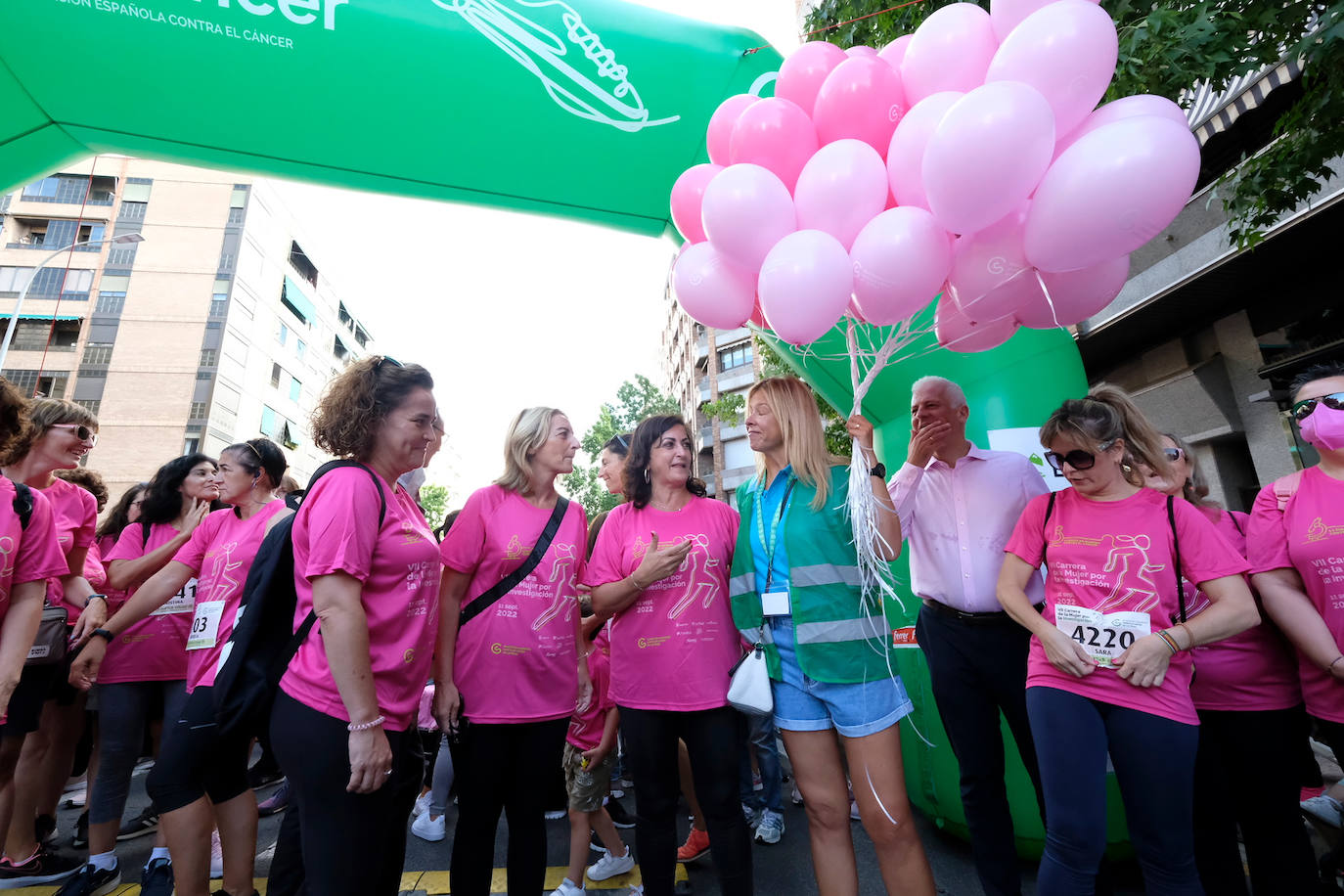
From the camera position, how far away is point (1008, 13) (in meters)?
2.12

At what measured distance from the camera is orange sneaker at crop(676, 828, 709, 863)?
10.6 ft

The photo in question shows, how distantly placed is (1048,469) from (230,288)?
42.3 meters

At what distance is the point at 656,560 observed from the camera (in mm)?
2299

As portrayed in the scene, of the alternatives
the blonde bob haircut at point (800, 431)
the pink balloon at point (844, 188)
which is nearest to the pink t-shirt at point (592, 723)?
the blonde bob haircut at point (800, 431)

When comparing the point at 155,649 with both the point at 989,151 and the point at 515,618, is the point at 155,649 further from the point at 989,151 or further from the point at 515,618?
the point at 989,151

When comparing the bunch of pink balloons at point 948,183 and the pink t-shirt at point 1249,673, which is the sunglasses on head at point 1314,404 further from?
the bunch of pink balloons at point 948,183

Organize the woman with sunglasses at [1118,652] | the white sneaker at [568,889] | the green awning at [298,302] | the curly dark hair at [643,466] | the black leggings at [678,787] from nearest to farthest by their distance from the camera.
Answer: the woman with sunglasses at [1118,652] < the black leggings at [678,787] < the curly dark hair at [643,466] < the white sneaker at [568,889] < the green awning at [298,302]

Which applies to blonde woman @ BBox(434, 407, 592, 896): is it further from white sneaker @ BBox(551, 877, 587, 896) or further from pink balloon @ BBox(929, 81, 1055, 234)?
pink balloon @ BBox(929, 81, 1055, 234)

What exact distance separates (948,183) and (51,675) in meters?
4.30

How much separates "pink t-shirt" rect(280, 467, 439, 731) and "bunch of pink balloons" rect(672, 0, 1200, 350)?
137 cm

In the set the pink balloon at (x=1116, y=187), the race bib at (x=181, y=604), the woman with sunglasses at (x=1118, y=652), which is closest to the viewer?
the pink balloon at (x=1116, y=187)

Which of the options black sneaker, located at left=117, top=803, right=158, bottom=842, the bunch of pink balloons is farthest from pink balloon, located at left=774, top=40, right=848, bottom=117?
black sneaker, located at left=117, top=803, right=158, bottom=842

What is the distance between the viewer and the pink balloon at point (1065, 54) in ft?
6.02

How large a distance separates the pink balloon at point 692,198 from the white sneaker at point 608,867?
3002 mm
